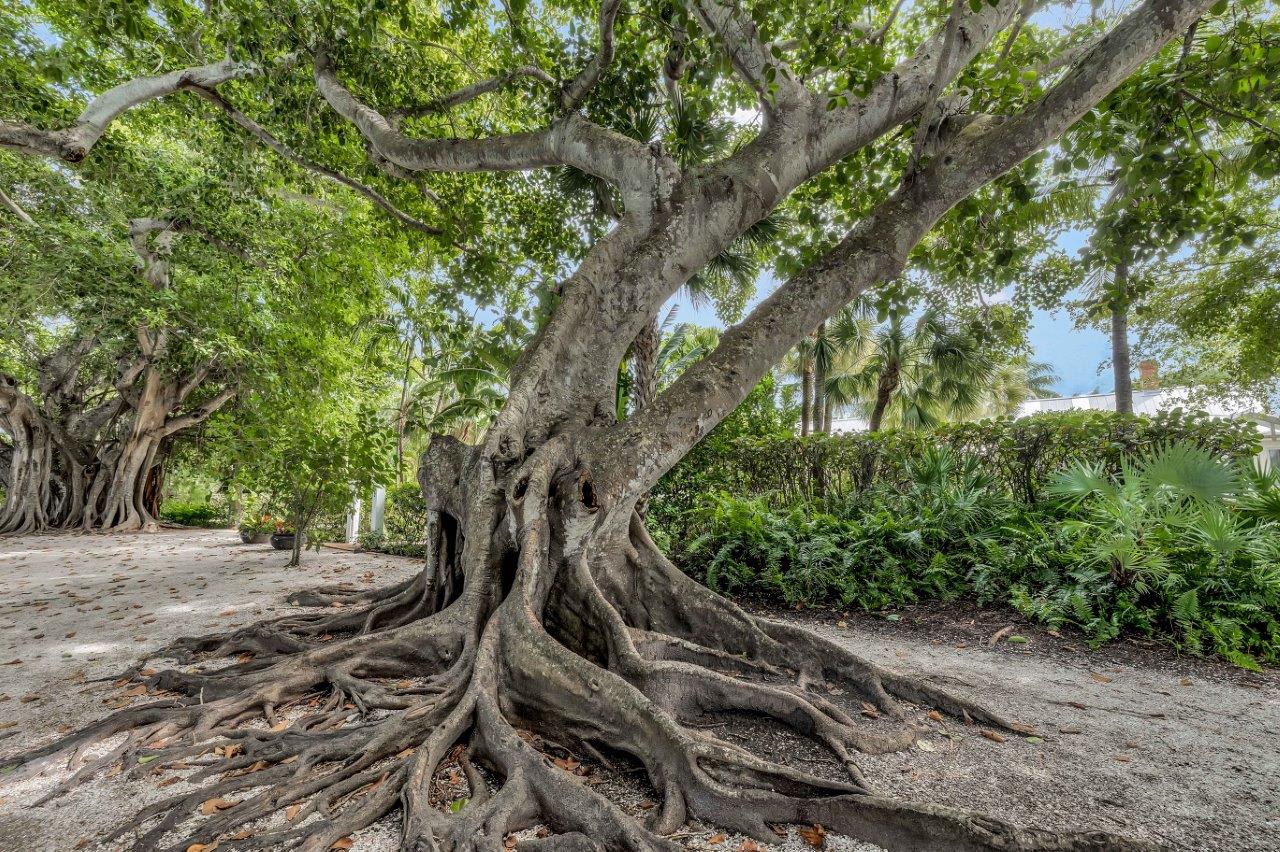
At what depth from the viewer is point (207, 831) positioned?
2037mm

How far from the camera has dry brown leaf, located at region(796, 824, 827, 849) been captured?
2.10 m

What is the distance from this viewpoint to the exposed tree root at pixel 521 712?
6.95 feet

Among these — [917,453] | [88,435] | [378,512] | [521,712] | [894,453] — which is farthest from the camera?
[88,435]

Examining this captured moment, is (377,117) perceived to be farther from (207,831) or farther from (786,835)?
(786,835)

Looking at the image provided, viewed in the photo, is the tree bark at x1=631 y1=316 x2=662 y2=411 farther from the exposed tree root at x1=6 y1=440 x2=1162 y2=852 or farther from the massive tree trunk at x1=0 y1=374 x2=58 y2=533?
the massive tree trunk at x1=0 y1=374 x2=58 y2=533

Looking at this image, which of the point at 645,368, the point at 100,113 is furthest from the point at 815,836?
the point at 100,113

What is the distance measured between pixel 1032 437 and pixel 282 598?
31.1 feet

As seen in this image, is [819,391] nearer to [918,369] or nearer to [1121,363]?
[918,369]

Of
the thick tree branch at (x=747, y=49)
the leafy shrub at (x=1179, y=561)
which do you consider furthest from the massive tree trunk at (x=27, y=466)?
the leafy shrub at (x=1179, y=561)

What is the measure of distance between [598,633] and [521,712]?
0.73 metres

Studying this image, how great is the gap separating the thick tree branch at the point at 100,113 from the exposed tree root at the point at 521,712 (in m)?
4.28

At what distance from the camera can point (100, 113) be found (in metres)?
5.06

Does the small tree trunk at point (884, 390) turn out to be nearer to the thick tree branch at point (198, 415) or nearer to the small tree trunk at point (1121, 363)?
the small tree trunk at point (1121, 363)

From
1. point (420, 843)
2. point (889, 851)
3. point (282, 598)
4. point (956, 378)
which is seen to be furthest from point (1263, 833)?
point (956, 378)
